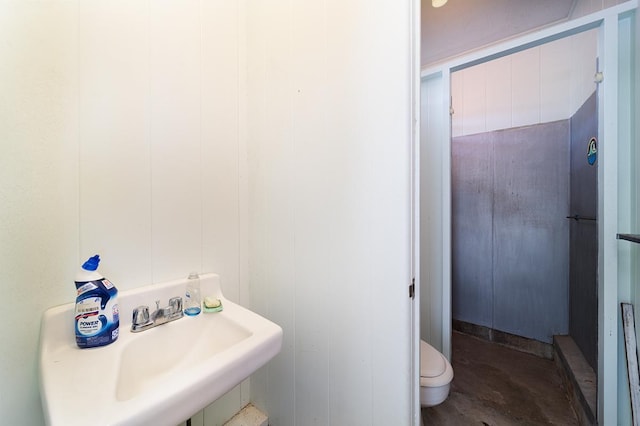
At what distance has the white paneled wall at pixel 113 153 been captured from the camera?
0.63 metres

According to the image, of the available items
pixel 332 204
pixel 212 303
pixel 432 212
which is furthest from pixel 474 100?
pixel 212 303

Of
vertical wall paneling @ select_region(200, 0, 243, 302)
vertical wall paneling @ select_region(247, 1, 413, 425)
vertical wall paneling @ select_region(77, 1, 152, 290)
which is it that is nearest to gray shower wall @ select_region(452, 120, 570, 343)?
vertical wall paneling @ select_region(247, 1, 413, 425)

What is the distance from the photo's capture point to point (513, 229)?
2.09 m

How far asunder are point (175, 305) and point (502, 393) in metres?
2.06

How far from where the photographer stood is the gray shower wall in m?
1.92

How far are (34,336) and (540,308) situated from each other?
2935 mm

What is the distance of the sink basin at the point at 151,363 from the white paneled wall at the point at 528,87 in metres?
2.56

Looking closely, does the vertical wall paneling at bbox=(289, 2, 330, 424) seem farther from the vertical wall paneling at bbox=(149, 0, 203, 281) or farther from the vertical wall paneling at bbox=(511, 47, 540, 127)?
the vertical wall paneling at bbox=(511, 47, 540, 127)

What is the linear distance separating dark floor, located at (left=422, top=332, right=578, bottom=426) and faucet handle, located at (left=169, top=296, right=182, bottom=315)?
1.50 m

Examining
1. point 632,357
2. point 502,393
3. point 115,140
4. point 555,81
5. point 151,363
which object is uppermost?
point 555,81

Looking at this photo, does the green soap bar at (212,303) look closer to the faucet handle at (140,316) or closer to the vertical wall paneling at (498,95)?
the faucet handle at (140,316)

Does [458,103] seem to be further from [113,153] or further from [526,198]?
[113,153]

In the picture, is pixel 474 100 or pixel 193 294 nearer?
pixel 193 294

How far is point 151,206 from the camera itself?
87cm
